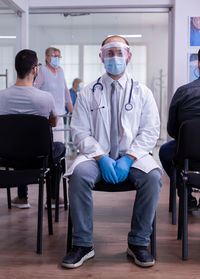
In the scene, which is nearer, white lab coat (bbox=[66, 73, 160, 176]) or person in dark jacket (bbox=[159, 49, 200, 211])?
white lab coat (bbox=[66, 73, 160, 176])

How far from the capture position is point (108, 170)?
2047mm

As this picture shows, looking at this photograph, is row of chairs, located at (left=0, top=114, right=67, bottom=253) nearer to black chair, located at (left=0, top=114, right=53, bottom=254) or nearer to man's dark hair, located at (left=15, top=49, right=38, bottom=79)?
black chair, located at (left=0, top=114, right=53, bottom=254)

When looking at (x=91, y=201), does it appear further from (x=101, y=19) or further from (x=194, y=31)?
(x=101, y=19)

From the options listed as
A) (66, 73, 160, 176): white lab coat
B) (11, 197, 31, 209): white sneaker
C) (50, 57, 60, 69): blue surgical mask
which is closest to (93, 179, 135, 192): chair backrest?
(66, 73, 160, 176): white lab coat

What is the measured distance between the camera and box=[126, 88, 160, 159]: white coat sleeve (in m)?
2.19

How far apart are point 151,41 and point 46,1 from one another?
1.55 metres

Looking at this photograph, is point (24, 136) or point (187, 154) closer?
point (187, 154)

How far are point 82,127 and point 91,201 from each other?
482mm

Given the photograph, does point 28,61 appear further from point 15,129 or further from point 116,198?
point 116,198

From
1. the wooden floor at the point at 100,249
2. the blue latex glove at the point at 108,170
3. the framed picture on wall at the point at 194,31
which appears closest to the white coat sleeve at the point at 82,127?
the blue latex glove at the point at 108,170

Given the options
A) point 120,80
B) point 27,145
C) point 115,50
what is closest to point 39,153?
point 27,145

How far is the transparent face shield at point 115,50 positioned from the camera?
7.49 feet

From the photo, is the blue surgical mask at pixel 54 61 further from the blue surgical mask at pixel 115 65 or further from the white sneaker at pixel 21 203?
the blue surgical mask at pixel 115 65

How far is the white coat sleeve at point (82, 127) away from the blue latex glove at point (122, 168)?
17 cm
